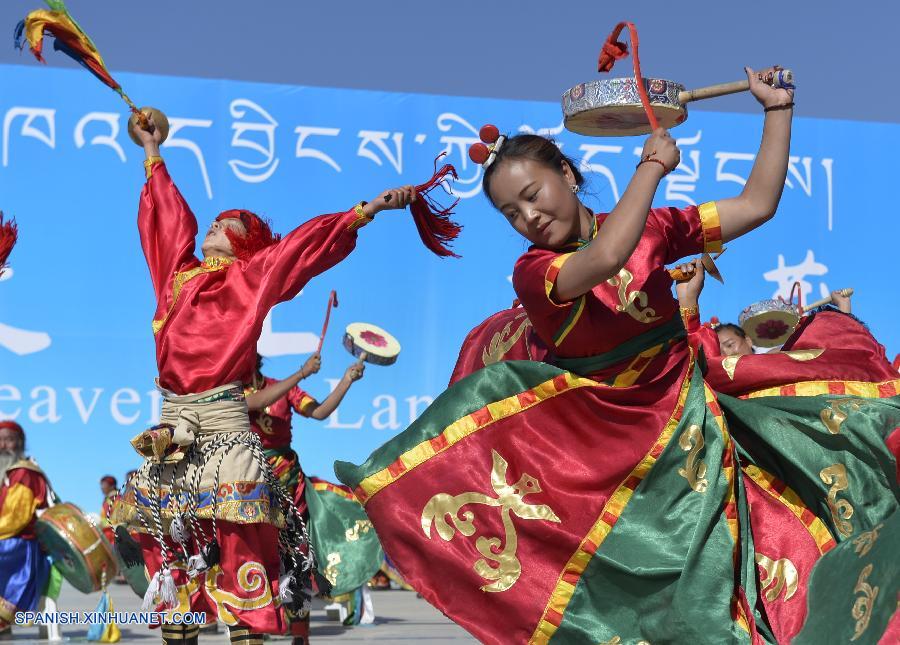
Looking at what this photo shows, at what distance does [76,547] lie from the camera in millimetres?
6176

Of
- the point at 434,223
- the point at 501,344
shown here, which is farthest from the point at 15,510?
the point at 501,344

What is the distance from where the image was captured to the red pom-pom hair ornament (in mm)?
2564

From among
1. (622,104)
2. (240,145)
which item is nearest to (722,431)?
(622,104)

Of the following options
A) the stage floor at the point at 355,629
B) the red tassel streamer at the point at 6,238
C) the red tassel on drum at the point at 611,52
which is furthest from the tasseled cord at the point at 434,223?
the stage floor at the point at 355,629

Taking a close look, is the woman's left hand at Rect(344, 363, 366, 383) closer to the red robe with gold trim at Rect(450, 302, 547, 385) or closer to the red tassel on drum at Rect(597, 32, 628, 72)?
the red robe with gold trim at Rect(450, 302, 547, 385)

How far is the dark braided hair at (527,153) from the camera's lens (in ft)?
8.25

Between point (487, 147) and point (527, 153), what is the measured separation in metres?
0.11

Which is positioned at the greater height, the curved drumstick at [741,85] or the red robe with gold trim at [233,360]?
the curved drumstick at [741,85]

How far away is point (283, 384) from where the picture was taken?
5016mm

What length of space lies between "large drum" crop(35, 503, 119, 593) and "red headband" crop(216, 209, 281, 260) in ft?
9.40

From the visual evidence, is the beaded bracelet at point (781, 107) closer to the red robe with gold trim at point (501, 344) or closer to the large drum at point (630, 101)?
the large drum at point (630, 101)

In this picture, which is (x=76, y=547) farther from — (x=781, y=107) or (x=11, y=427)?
(x=781, y=107)

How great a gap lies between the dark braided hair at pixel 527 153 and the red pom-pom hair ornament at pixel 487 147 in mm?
15

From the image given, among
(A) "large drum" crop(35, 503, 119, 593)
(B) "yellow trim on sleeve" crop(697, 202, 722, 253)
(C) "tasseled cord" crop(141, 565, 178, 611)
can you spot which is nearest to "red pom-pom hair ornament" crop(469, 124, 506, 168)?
(B) "yellow trim on sleeve" crop(697, 202, 722, 253)
